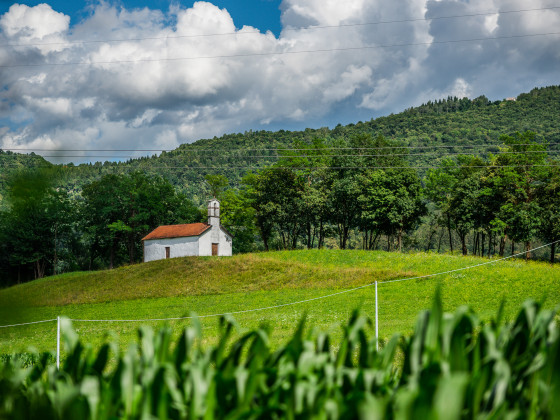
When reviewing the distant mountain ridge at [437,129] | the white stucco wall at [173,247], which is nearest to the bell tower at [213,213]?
the white stucco wall at [173,247]

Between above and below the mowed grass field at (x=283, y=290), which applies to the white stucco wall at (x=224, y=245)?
above

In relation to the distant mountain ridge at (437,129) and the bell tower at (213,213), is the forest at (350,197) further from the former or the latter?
the distant mountain ridge at (437,129)

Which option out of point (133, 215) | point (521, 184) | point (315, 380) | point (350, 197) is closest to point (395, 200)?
point (350, 197)

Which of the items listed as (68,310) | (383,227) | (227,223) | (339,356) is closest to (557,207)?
(383,227)

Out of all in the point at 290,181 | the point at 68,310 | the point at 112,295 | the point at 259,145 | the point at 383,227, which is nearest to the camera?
the point at 68,310

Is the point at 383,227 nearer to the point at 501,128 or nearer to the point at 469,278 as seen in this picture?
the point at 469,278

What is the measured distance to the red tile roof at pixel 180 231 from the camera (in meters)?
49.5

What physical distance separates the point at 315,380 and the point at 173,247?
167ft

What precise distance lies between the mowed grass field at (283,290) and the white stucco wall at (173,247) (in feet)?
20.9

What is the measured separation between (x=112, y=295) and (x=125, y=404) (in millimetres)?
34266

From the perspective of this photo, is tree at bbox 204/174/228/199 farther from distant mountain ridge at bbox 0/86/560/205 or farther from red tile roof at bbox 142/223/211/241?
distant mountain ridge at bbox 0/86/560/205

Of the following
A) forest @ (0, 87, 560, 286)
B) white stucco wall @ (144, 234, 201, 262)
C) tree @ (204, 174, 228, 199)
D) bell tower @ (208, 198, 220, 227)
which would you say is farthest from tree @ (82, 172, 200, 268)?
bell tower @ (208, 198, 220, 227)

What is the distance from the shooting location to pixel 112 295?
32781 mm

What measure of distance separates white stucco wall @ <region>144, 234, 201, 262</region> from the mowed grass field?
6372mm
